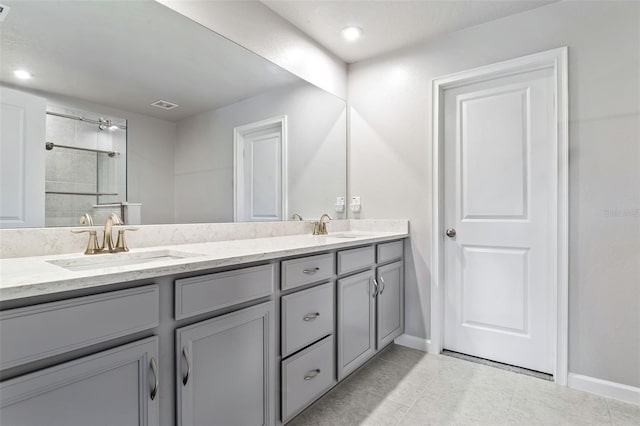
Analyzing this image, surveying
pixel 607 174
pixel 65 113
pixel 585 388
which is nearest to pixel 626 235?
pixel 607 174

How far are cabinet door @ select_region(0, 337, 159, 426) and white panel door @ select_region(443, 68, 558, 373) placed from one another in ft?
6.96

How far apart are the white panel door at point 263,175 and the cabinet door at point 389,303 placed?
86 centimetres

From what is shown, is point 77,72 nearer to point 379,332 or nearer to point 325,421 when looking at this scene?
point 325,421

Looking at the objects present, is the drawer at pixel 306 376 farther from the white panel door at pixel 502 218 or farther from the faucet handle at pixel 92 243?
the white panel door at pixel 502 218

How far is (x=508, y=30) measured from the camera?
7.15 ft

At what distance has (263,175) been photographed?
221cm

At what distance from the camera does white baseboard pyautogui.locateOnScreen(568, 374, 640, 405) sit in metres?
1.79

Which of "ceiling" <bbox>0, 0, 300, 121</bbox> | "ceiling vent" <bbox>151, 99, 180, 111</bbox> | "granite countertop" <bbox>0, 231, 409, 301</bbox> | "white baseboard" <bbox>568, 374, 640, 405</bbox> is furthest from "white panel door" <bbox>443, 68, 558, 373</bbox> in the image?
"ceiling vent" <bbox>151, 99, 180, 111</bbox>

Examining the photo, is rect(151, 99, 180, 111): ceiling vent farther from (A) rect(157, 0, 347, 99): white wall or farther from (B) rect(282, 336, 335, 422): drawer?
(B) rect(282, 336, 335, 422): drawer

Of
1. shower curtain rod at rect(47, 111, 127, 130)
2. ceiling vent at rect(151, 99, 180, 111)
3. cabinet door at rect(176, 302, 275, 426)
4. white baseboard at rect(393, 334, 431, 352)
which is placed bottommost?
white baseboard at rect(393, 334, 431, 352)

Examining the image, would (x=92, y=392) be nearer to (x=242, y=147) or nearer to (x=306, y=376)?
(x=306, y=376)

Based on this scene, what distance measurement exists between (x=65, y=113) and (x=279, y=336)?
128 centimetres

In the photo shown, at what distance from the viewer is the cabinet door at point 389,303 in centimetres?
220

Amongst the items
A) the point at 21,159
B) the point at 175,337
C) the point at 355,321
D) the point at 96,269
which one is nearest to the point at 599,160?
the point at 355,321
